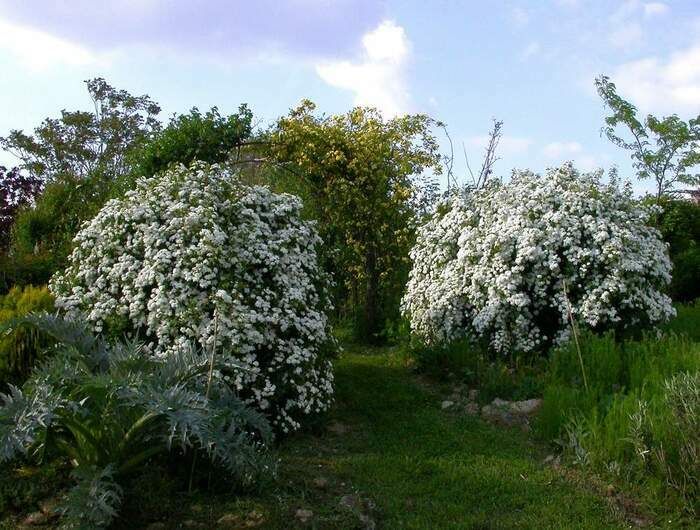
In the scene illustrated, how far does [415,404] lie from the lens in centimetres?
764

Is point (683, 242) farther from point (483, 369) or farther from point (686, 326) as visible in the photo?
point (483, 369)

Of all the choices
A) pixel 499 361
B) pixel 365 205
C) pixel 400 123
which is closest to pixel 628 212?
pixel 499 361

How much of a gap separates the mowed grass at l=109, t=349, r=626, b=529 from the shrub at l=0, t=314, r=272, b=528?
0.26 metres

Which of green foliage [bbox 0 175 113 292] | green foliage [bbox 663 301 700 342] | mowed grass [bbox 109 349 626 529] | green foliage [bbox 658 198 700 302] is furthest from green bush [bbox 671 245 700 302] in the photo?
green foliage [bbox 0 175 113 292]

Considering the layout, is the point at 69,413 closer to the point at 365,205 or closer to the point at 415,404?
the point at 415,404

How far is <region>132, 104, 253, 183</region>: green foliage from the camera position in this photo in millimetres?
9273

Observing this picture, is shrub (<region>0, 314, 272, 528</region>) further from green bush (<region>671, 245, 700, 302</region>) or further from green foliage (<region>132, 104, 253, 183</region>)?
green bush (<region>671, 245, 700, 302</region>)

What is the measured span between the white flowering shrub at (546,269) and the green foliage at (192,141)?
116 inches

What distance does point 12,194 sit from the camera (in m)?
15.5

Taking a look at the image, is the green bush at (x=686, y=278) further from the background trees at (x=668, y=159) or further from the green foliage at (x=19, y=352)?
the green foliage at (x=19, y=352)

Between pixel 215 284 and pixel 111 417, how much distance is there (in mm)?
→ 1970

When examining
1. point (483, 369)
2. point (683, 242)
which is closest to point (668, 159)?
point (683, 242)

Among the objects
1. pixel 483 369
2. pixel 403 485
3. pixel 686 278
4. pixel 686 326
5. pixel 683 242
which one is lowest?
pixel 403 485

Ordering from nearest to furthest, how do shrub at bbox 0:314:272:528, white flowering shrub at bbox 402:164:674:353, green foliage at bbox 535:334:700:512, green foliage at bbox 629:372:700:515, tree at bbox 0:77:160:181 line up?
shrub at bbox 0:314:272:528
green foliage at bbox 629:372:700:515
green foliage at bbox 535:334:700:512
white flowering shrub at bbox 402:164:674:353
tree at bbox 0:77:160:181
